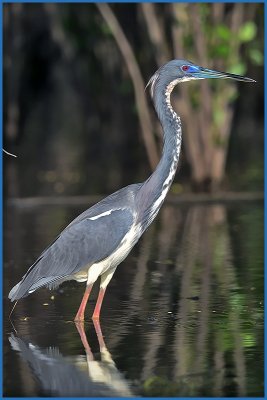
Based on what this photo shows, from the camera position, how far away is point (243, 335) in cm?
730

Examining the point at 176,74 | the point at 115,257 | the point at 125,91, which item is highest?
the point at 125,91

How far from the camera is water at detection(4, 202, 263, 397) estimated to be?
20.1 ft

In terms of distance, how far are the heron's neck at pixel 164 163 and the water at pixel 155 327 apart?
0.80 meters

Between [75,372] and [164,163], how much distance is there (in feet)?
6.77

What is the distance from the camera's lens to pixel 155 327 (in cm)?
754

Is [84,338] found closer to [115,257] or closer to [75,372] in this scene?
[115,257]

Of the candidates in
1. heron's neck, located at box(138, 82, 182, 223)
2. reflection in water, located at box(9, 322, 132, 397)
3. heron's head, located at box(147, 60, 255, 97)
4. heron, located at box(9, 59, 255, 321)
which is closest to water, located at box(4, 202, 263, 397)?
reflection in water, located at box(9, 322, 132, 397)

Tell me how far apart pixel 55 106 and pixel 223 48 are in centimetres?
2580

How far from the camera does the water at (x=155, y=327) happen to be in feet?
20.1

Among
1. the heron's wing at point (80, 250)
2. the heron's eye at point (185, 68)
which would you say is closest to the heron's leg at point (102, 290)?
the heron's wing at point (80, 250)

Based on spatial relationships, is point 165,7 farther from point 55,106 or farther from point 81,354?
point 55,106

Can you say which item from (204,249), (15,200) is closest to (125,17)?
(15,200)

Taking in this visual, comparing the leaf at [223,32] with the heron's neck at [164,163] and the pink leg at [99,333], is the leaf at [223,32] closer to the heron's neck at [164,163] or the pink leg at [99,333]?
the heron's neck at [164,163]

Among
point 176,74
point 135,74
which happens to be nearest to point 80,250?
point 176,74
